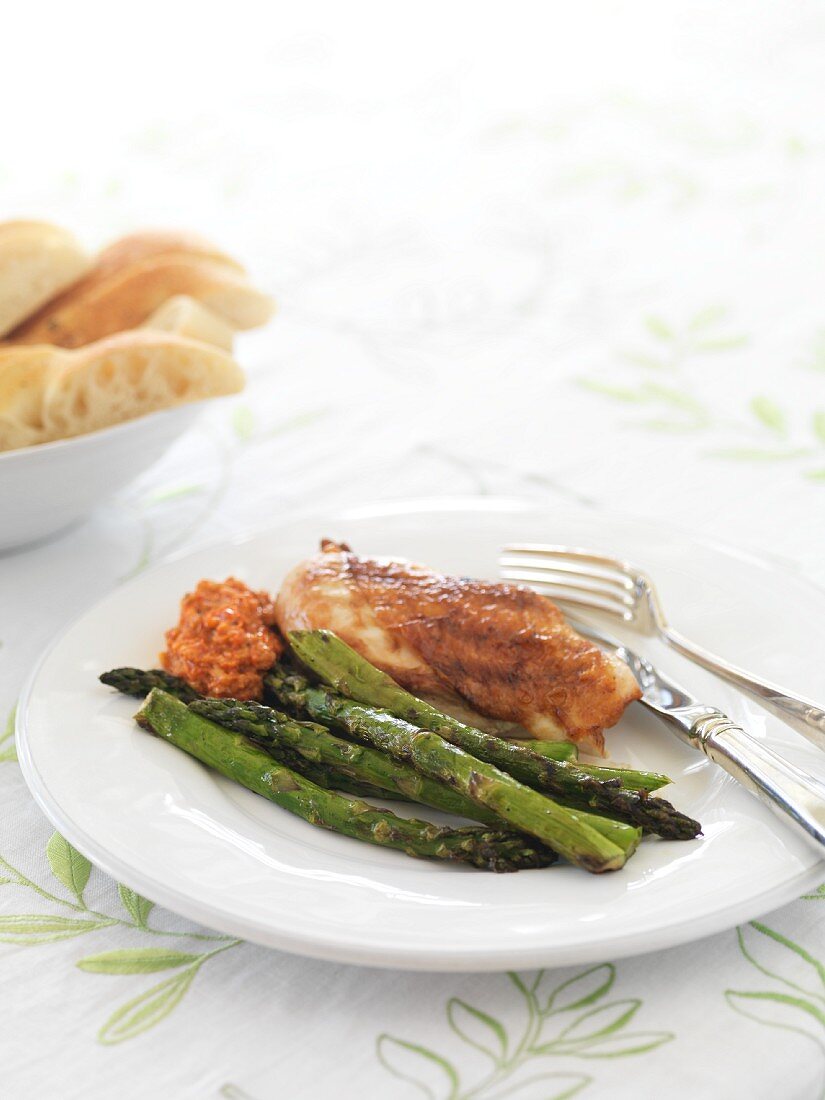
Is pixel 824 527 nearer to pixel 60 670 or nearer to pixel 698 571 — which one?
pixel 698 571

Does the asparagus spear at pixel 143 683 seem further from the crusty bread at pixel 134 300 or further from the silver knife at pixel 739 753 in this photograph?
the crusty bread at pixel 134 300

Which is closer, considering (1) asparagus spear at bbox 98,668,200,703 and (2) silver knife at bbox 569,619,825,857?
(2) silver knife at bbox 569,619,825,857

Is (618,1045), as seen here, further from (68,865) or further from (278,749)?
(68,865)

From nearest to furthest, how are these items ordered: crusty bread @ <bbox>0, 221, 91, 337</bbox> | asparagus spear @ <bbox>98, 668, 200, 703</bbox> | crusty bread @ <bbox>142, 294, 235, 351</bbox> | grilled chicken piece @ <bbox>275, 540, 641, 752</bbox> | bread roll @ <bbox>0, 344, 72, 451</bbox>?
grilled chicken piece @ <bbox>275, 540, 641, 752</bbox>, asparagus spear @ <bbox>98, 668, 200, 703</bbox>, bread roll @ <bbox>0, 344, 72, 451</bbox>, crusty bread @ <bbox>142, 294, 235, 351</bbox>, crusty bread @ <bbox>0, 221, 91, 337</bbox>

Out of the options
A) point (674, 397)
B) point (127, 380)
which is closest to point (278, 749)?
point (127, 380)

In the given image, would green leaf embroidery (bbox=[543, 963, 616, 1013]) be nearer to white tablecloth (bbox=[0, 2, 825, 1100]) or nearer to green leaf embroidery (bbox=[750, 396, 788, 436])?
white tablecloth (bbox=[0, 2, 825, 1100])

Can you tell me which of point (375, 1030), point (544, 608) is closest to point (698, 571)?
point (544, 608)

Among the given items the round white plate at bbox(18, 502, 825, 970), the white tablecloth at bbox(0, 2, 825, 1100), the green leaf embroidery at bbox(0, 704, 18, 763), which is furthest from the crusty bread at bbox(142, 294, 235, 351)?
the green leaf embroidery at bbox(0, 704, 18, 763)
